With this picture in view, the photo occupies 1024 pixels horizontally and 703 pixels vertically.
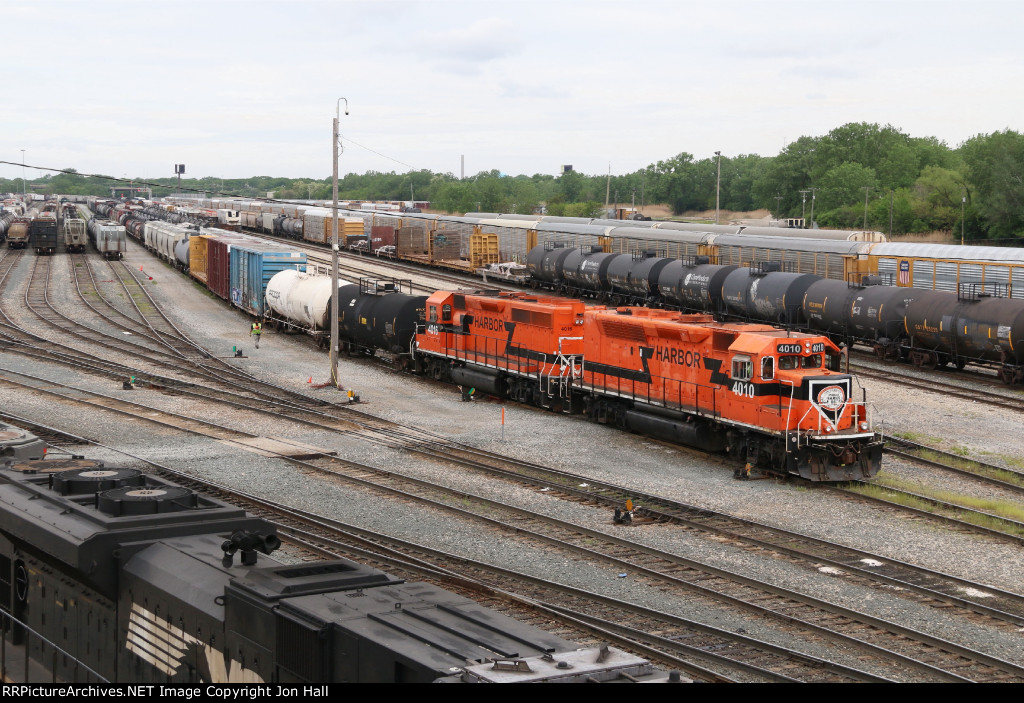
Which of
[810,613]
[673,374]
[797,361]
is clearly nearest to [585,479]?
[673,374]

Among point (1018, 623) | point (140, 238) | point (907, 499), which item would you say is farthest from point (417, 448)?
point (140, 238)

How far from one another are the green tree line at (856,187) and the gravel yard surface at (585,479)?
24.3 metres

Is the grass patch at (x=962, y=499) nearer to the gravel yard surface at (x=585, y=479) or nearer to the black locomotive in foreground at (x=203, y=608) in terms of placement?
the gravel yard surface at (x=585, y=479)

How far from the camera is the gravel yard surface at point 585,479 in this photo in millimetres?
15672

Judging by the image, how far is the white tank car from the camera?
4209cm

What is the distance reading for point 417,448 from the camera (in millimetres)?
25594

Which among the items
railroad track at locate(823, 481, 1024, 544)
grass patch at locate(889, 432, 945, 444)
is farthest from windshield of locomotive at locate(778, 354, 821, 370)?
grass patch at locate(889, 432, 945, 444)

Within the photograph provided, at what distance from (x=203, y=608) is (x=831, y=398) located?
16890 mm

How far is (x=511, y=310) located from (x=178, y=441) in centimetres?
1115

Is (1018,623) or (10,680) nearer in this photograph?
(10,680)
